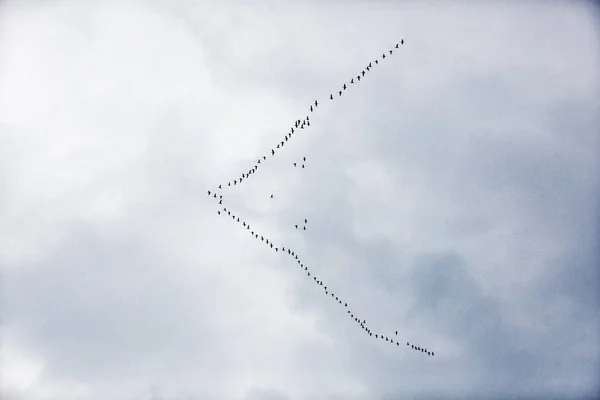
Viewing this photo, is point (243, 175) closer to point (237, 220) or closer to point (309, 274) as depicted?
point (237, 220)

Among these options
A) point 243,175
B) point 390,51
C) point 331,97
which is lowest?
point 243,175

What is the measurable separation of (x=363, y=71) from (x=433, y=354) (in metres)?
65.1

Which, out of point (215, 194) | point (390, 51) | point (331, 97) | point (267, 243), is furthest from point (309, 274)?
point (390, 51)

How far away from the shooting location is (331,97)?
116188mm

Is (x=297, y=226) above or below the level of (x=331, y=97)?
below

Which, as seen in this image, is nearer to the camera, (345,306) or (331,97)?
(331,97)

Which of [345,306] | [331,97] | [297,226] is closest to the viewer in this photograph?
[331,97]

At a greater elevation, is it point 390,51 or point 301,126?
point 390,51

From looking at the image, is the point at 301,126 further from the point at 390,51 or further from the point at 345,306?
the point at 345,306

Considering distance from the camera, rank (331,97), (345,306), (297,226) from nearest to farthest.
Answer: (331,97), (297,226), (345,306)

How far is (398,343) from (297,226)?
3767cm

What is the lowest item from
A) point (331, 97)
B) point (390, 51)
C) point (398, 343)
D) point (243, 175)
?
point (398, 343)

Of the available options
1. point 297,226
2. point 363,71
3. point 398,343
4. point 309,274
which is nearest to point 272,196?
point 297,226

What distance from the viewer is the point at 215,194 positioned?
128750 millimetres
